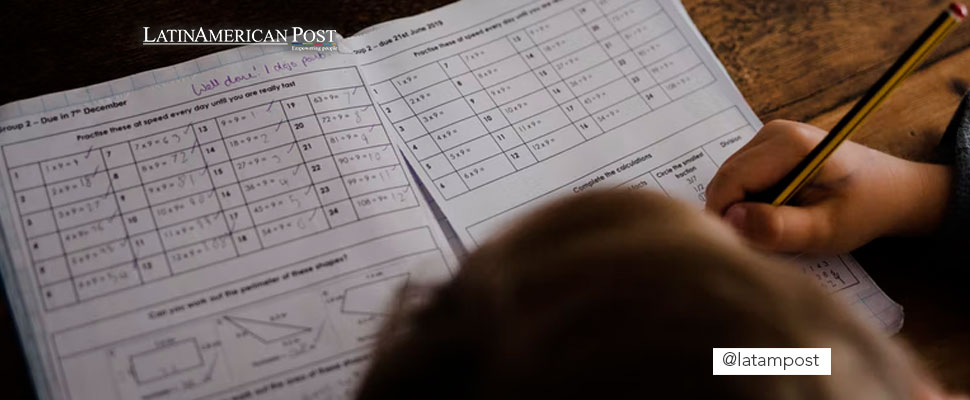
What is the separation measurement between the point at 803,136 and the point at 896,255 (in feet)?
0.36

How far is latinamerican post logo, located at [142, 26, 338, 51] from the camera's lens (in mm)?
613

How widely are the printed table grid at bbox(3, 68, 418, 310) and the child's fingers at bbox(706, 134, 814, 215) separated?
0.67 ft

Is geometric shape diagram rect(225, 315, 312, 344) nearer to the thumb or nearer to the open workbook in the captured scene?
the open workbook

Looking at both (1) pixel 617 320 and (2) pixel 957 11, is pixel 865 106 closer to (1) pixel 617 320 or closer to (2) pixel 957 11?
(2) pixel 957 11

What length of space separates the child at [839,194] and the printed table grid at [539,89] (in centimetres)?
10

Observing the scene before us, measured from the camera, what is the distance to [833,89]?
644 mm

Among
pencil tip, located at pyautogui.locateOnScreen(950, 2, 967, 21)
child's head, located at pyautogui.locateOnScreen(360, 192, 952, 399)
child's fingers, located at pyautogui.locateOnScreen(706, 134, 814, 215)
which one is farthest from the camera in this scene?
child's fingers, located at pyautogui.locateOnScreen(706, 134, 814, 215)

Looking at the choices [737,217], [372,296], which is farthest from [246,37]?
[737,217]

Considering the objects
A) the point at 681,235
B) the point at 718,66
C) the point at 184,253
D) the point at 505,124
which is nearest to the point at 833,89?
the point at 718,66

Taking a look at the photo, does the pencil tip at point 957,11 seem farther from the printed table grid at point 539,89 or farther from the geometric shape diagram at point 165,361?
the geometric shape diagram at point 165,361

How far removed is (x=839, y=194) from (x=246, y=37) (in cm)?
44

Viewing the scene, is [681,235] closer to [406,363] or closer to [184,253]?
[406,363]

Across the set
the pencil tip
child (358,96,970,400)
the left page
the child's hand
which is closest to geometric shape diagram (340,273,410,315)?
the left page

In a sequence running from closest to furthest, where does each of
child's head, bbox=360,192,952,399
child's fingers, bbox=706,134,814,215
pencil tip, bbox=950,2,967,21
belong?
child's head, bbox=360,192,952,399 < pencil tip, bbox=950,2,967,21 < child's fingers, bbox=706,134,814,215
